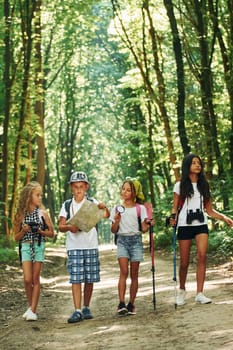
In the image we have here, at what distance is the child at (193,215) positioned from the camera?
1036 centimetres

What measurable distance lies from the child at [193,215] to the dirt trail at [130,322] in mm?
521

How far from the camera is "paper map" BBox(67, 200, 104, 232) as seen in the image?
10.2 m

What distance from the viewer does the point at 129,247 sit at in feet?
34.7

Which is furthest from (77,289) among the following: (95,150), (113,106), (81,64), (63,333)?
(95,150)

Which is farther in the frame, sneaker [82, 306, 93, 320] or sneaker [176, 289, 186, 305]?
sneaker [176, 289, 186, 305]

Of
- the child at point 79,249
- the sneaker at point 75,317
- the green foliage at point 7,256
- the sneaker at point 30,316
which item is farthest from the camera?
the green foliage at point 7,256

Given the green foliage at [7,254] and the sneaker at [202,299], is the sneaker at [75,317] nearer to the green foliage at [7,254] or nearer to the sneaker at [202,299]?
the sneaker at [202,299]

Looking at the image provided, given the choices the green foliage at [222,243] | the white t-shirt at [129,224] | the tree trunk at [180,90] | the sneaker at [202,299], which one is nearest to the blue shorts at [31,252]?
the white t-shirt at [129,224]

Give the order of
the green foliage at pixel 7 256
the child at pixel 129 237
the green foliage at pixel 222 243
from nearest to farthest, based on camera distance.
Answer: the child at pixel 129 237 < the green foliage at pixel 222 243 < the green foliage at pixel 7 256

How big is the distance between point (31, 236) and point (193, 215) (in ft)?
7.79

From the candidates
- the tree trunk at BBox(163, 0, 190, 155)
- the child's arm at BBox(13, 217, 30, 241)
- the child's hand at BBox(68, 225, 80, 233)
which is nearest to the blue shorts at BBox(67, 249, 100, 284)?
the child's hand at BBox(68, 225, 80, 233)

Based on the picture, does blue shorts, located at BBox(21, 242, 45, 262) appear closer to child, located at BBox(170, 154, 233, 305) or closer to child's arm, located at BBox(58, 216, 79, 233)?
child's arm, located at BBox(58, 216, 79, 233)

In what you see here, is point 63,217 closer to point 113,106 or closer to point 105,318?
point 105,318

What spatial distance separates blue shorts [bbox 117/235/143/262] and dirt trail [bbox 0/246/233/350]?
85 cm
